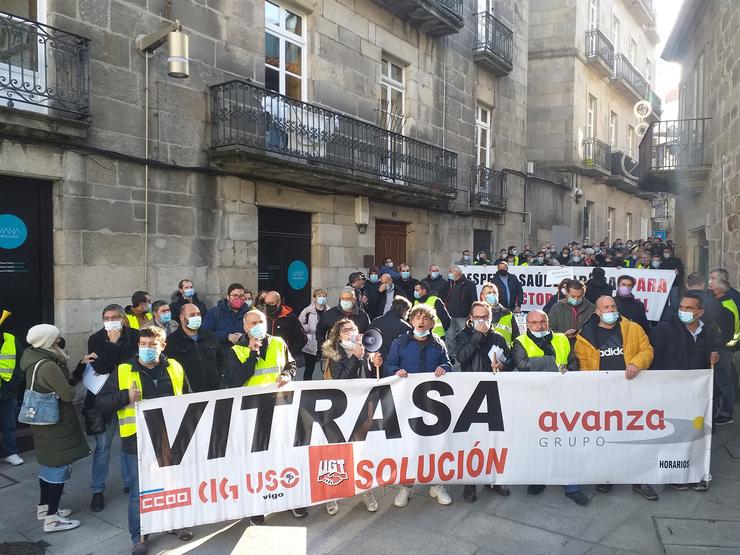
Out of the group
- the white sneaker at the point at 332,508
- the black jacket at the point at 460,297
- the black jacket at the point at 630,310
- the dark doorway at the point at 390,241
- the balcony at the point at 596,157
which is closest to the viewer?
the white sneaker at the point at 332,508

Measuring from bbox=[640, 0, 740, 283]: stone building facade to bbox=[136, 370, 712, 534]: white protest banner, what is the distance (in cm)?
610

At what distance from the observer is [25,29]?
21.7ft

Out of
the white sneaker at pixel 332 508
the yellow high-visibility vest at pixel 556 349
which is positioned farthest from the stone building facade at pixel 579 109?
the white sneaker at pixel 332 508

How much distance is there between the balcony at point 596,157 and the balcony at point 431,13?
10.3 m

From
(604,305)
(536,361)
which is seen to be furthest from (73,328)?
(604,305)

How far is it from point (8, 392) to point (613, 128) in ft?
88.3

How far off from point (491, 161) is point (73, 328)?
13259 millimetres

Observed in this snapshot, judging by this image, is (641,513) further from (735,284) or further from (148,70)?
(148,70)

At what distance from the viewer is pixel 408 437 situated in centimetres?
448

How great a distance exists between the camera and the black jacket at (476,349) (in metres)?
4.98

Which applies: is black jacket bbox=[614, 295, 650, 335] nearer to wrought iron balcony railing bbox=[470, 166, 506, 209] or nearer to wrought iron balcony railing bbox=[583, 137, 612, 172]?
wrought iron balcony railing bbox=[470, 166, 506, 209]

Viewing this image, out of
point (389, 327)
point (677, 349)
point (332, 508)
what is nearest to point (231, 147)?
point (389, 327)

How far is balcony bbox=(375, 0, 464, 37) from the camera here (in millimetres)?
12727

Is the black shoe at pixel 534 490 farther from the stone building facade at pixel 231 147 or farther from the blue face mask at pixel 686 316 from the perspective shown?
the stone building facade at pixel 231 147
